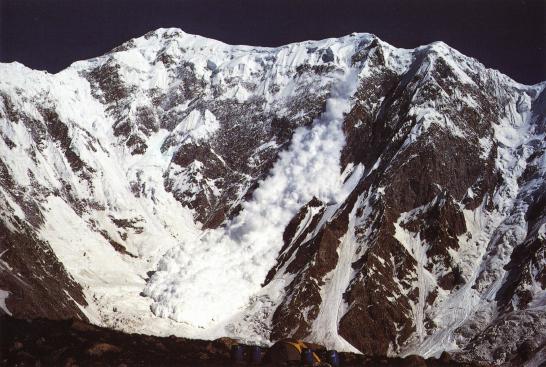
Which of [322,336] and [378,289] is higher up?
[378,289]

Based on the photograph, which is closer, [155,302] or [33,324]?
[33,324]

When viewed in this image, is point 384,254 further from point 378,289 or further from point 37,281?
point 37,281

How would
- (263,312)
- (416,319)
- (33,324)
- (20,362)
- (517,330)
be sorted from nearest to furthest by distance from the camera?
(20,362) < (33,324) < (517,330) < (416,319) < (263,312)

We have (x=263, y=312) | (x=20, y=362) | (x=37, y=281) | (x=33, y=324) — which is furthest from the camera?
(x=263, y=312)

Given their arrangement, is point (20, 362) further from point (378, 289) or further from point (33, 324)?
point (378, 289)

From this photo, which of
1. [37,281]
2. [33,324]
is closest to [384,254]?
[37,281]

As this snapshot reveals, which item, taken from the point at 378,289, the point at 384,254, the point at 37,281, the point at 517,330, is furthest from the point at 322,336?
the point at 37,281
